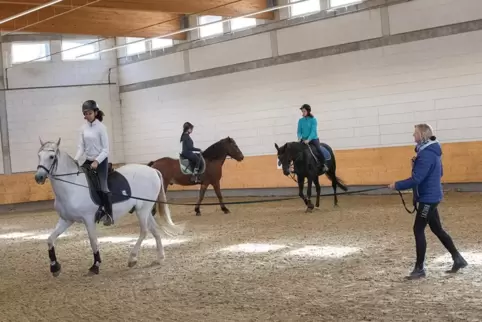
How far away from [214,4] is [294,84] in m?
3.07

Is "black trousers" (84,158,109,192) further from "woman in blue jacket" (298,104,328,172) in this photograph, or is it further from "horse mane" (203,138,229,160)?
"horse mane" (203,138,229,160)

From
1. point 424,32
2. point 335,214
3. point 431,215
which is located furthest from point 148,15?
point 431,215

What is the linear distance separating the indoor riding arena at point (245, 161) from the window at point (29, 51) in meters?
0.07

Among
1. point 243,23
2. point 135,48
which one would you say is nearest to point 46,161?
point 243,23

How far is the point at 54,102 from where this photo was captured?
21797 millimetres

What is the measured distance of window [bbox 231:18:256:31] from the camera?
62.8 ft

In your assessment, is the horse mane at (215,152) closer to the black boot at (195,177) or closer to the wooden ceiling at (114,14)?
the black boot at (195,177)

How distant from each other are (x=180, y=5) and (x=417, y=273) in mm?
11941

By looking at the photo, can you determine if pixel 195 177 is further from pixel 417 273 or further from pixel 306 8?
pixel 417 273

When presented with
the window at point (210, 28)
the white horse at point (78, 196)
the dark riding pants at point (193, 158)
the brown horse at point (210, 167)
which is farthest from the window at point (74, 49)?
the white horse at point (78, 196)

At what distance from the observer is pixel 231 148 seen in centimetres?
1440

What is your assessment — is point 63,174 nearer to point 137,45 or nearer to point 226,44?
point 226,44

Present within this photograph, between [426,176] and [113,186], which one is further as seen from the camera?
[113,186]

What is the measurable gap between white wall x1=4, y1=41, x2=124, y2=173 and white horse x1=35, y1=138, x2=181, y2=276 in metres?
13.6
